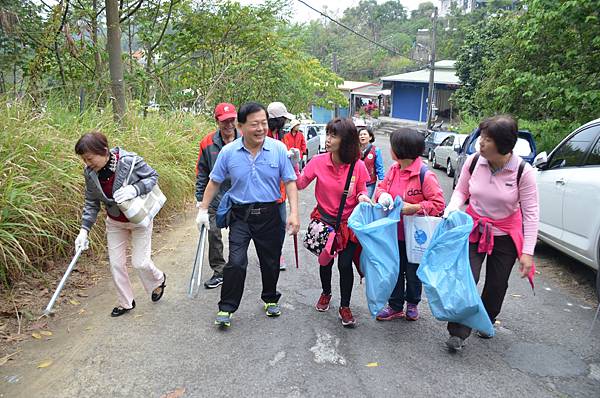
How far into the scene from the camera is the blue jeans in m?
3.91

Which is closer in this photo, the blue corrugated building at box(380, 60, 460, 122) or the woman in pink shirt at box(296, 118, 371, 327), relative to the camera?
the woman in pink shirt at box(296, 118, 371, 327)

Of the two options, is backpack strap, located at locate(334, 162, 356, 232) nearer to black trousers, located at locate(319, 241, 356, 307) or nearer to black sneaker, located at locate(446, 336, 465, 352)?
black trousers, located at locate(319, 241, 356, 307)

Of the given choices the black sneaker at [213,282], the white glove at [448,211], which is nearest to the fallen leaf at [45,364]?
the black sneaker at [213,282]

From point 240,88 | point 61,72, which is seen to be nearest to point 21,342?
point 61,72

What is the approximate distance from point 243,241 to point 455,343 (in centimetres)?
175

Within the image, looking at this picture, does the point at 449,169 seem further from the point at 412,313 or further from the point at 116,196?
the point at 116,196

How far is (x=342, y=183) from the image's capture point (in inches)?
153

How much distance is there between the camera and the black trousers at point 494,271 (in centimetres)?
353

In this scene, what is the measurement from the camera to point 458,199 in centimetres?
373

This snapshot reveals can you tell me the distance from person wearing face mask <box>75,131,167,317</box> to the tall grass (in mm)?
839

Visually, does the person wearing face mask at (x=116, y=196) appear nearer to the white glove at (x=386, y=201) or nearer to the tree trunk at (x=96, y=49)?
the white glove at (x=386, y=201)

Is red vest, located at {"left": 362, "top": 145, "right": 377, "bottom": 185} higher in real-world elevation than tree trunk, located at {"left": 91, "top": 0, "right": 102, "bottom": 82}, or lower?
lower

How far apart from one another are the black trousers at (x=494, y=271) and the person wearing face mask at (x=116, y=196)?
254 cm

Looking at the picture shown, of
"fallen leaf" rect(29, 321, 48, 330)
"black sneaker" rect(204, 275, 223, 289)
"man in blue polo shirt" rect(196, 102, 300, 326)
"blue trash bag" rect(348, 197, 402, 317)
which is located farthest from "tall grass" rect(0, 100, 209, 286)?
"blue trash bag" rect(348, 197, 402, 317)
